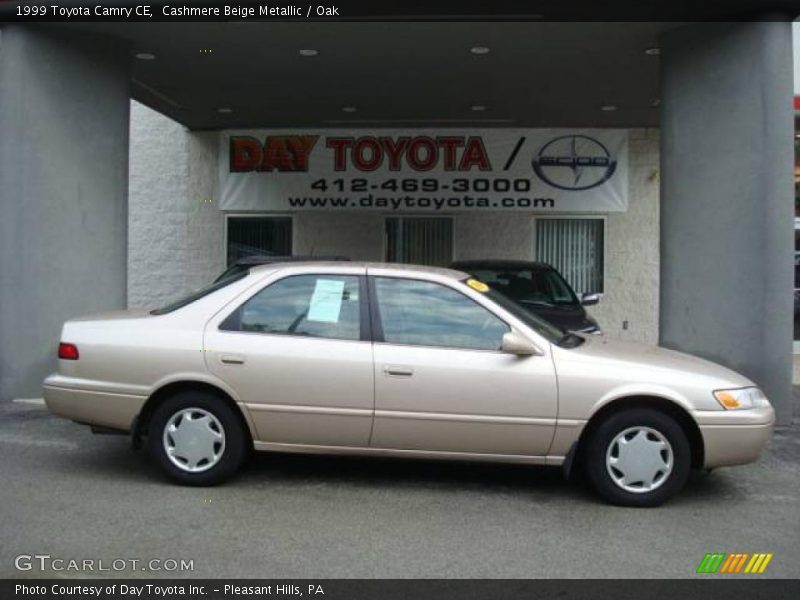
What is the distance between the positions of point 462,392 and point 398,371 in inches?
16.8

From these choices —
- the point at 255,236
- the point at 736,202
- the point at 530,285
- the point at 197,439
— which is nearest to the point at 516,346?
the point at 197,439

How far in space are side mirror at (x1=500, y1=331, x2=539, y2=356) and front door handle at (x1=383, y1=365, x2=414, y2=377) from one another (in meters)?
0.61

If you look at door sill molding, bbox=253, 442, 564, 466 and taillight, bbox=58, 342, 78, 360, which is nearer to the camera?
door sill molding, bbox=253, 442, 564, 466

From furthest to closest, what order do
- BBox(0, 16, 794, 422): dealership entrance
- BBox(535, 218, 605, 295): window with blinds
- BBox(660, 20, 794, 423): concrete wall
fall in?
BBox(535, 218, 605, 295): window with blinds → BBox(0, 16, 794, 422): dealership entrance → BBox(660, 20, 794, 423): concrete wall

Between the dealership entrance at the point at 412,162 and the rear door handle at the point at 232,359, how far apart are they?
12.4 ft

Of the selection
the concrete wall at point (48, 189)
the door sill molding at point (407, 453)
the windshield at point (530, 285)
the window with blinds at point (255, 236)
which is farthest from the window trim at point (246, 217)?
the door sill molding at point (407, 453)

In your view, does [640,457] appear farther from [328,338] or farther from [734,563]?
[328,338]

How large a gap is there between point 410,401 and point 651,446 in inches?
60.6

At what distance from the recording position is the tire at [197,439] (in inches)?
218

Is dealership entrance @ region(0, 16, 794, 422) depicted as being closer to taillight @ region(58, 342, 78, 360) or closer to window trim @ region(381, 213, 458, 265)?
window trim @ region(381, 213, 458, 265)

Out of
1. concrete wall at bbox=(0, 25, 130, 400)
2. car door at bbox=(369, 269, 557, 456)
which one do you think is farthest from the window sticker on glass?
concrete wall at bbox=(0, 25, 130, 400)

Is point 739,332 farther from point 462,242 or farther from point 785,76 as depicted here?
point 462,242

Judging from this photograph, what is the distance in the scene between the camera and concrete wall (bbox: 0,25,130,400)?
8.33 metres

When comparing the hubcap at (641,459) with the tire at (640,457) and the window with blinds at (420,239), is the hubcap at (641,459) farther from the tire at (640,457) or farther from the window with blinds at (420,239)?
the window with blinds at (420,239)
